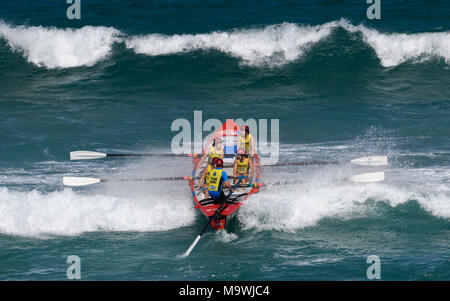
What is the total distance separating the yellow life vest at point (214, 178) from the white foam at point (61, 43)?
13424 mm

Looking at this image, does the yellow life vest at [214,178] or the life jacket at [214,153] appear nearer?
the yellow life vest at [214,178]

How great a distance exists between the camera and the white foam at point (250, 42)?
81.2 ft

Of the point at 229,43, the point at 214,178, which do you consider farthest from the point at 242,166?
the point at 229,43

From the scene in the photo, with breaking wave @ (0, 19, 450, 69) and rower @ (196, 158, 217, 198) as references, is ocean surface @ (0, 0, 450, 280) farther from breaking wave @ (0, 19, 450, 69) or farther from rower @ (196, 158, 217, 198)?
rower @ (196, 158, 217, 198)

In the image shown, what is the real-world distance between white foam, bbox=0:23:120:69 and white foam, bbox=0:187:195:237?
11701 mm

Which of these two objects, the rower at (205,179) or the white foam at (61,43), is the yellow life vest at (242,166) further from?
the white foam at (61,43)

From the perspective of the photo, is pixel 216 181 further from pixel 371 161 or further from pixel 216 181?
pixel 371 161

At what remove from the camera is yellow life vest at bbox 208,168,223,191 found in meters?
12.5

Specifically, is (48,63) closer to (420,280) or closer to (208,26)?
(208,26)

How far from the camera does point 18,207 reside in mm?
13164

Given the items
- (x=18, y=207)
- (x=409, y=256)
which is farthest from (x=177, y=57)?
(x=409, y=256)

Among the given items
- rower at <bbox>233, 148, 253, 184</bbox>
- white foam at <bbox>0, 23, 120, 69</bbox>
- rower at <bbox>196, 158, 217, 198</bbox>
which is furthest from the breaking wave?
rower at <bbox>196, 158, 217, 198</bbox>

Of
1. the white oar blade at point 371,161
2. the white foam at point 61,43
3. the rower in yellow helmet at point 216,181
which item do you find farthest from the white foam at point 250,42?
the rower in yellow helmet at point 216,181
